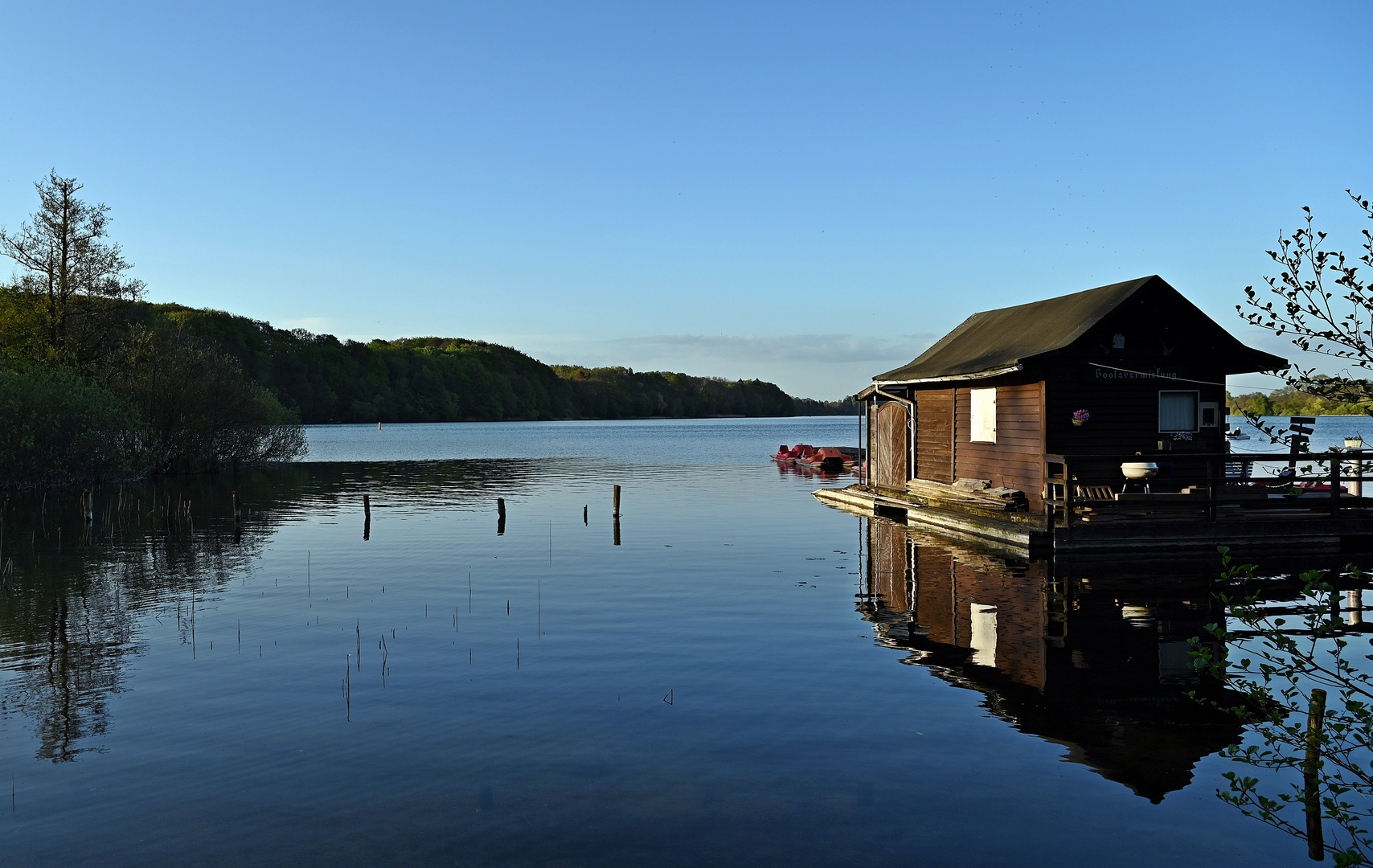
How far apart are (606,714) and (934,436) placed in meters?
24.9

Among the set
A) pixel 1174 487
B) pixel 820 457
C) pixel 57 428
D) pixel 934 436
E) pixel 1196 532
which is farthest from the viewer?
pixel 820 457

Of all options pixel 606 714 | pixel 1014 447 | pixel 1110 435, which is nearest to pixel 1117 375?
pixel 1110 435

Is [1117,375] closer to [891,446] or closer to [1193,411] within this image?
[1193,411]

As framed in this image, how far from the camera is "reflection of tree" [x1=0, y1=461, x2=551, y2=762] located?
13195 mm

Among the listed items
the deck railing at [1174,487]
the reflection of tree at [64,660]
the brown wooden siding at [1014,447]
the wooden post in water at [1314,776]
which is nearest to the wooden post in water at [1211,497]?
the deck railing at [1174,487]

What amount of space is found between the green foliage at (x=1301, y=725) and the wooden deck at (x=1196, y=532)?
5992mm

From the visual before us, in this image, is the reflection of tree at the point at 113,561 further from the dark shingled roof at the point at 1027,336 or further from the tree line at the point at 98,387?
the dark shingled roof at the point at 1027,336

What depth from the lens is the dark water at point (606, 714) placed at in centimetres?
849

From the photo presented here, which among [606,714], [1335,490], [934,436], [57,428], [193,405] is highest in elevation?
[193,405]

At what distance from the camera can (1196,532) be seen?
2388 centimetres

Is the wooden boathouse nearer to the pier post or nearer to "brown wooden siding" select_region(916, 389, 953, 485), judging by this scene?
the pier post

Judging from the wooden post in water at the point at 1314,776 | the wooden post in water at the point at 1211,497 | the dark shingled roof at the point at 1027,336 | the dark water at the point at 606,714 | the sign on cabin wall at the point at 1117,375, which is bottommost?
the dark water at the point at 606,714

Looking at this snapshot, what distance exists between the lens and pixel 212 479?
5884 centimetres

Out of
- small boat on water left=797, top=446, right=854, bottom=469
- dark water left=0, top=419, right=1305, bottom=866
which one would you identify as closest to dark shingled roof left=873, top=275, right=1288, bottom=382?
dark water left=0, top=419, right=1305, bottom=866
